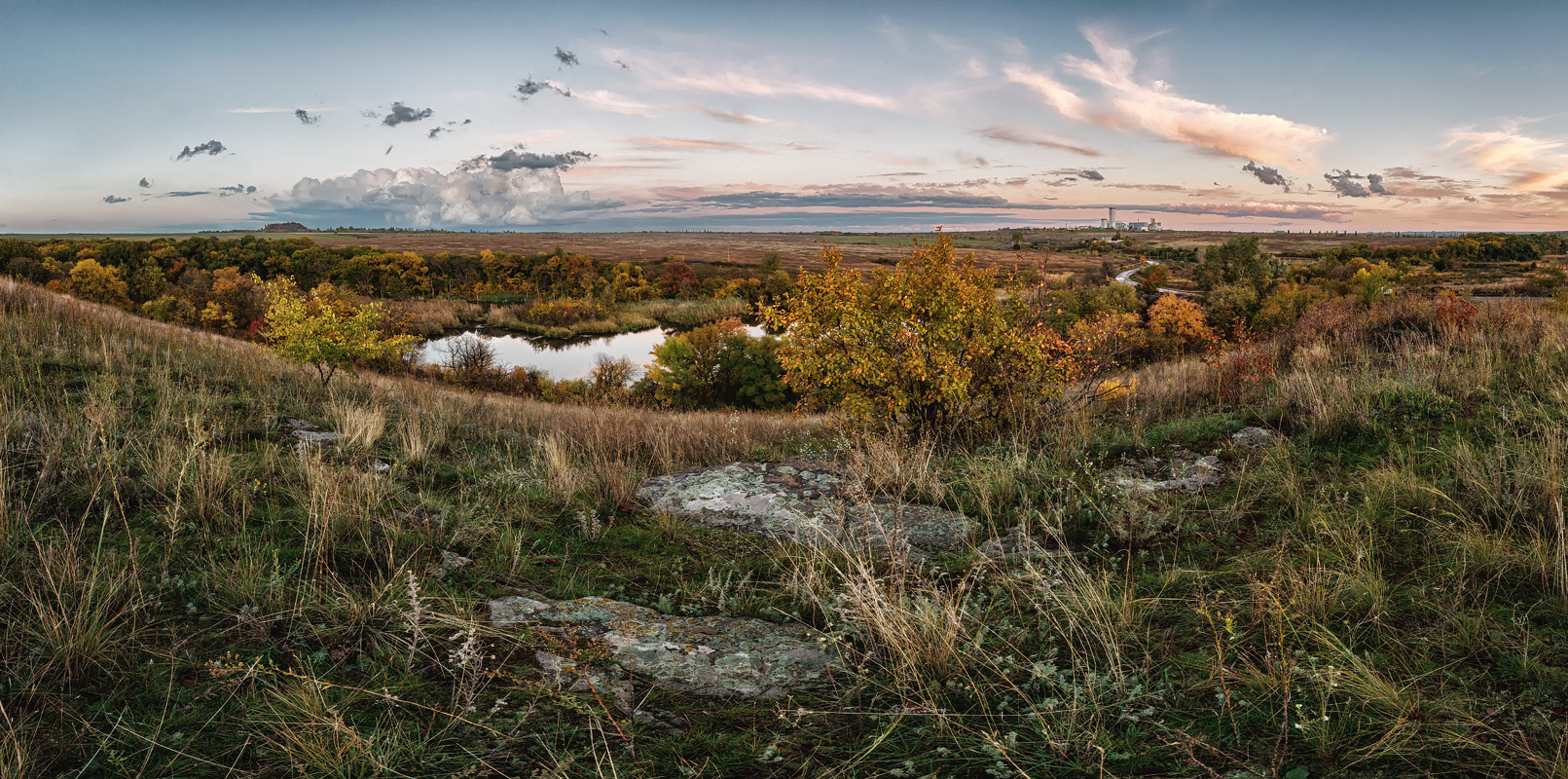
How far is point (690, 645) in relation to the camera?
3.33 m

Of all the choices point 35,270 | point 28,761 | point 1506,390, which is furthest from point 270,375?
point 35,270

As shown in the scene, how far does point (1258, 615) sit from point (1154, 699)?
869 mm

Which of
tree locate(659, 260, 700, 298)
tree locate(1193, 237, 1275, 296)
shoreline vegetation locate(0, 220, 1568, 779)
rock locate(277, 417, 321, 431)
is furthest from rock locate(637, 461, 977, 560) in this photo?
tree locate(659, 260, 700, 298)

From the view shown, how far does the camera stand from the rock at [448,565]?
3.88 metres

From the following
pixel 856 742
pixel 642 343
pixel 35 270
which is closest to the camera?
pixel 856 742

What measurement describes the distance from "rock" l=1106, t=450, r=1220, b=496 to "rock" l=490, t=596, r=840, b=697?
10.6 ft

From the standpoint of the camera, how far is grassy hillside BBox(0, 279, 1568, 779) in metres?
2.38

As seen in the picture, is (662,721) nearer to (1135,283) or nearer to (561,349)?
(561,349)

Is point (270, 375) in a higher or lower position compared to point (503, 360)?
higher

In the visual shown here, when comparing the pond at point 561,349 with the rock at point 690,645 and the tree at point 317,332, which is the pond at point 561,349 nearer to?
the tree at point 317,332

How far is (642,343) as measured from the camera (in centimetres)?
8094

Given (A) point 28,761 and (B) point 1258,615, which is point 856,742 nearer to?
(B) point 1258,615

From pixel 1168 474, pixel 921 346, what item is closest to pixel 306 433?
pixel 921 346

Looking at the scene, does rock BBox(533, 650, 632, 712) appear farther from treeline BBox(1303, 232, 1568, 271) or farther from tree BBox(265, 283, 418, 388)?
treeline BBox(1303, 232, 1568, 271)
